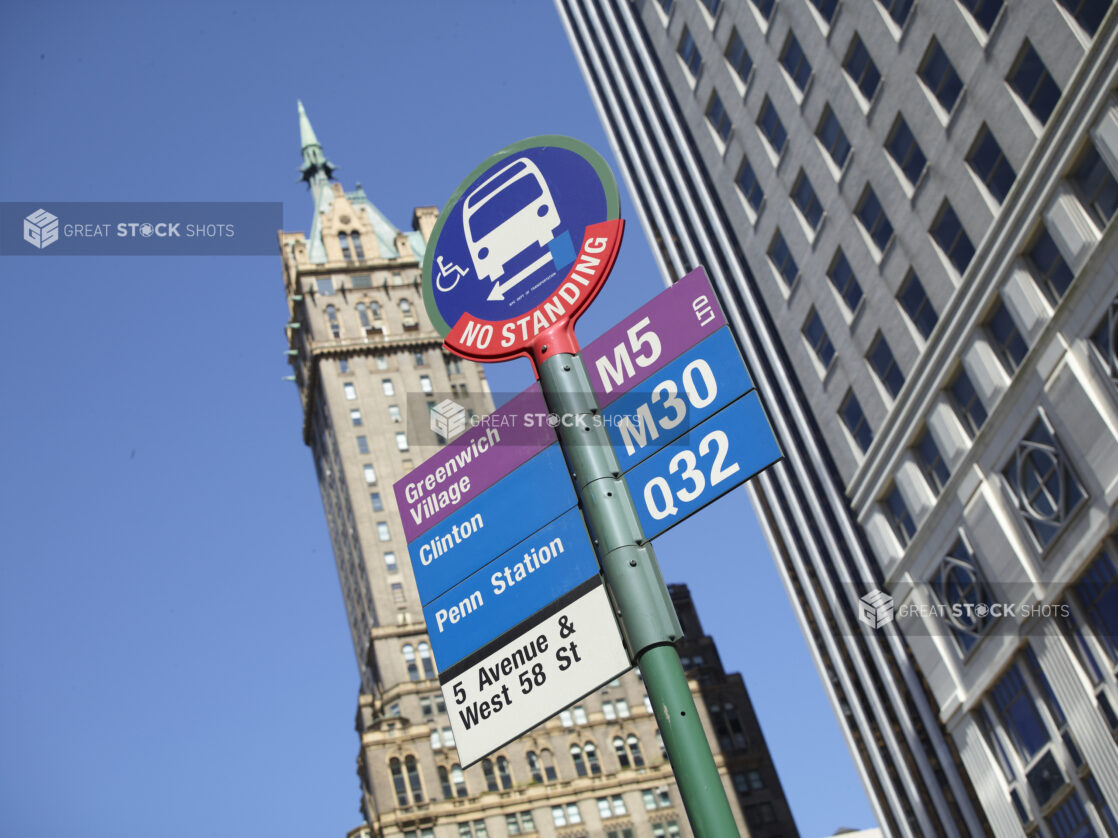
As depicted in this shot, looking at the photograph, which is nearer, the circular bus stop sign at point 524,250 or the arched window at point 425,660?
the circular bus stop sign at point 524,250

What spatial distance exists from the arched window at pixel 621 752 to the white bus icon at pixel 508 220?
102742 millimetres

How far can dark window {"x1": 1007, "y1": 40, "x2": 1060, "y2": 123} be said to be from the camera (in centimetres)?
3469

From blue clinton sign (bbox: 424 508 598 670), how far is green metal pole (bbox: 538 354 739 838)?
0.58ft

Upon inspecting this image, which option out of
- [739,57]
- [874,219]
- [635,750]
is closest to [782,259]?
[874,219]

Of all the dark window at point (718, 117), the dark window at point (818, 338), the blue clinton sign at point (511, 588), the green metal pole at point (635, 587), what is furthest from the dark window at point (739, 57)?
the blue clinton sign at point (511, 588)

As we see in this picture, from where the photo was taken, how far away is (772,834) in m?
106

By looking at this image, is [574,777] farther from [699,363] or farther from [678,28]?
[699,363]

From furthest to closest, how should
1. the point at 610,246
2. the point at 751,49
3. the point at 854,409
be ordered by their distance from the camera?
the point at 751,49, the point at 854,409, the point at 610,246

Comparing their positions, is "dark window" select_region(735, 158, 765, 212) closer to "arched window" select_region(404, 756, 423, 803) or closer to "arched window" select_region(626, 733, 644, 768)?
"arched window" select_region(626, 733, 644, 768)

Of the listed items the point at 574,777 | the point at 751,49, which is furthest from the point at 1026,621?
the point at 574,777

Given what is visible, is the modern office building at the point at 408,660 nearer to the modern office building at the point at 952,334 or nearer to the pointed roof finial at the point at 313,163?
the pointed roof finial at the point at 313,163

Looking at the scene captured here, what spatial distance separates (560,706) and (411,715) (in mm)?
103034

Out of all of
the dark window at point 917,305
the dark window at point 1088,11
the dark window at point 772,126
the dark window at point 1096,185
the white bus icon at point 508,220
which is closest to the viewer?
the white bus icon at point 508,220

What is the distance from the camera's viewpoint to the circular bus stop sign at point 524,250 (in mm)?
8789
